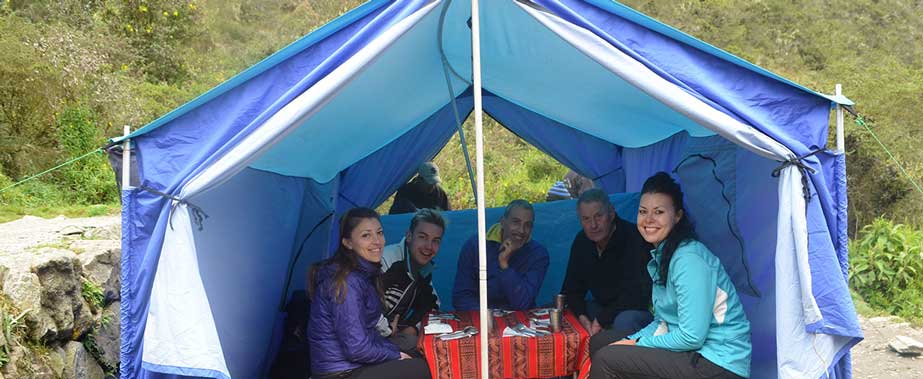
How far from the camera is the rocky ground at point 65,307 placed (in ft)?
10.9

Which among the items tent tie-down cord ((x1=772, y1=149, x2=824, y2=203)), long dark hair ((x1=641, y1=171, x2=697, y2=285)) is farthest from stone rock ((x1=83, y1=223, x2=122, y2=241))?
tent tie-down cord ((x1=772, y1=149, x2=824, y2=203))

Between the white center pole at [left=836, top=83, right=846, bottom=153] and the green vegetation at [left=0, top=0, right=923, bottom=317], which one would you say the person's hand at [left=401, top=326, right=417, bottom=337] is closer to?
the white center pole at [left=836, top=83, right=846, bottom=153]

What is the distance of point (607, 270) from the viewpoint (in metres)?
3.98

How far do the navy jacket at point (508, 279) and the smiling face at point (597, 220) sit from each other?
0.87ft

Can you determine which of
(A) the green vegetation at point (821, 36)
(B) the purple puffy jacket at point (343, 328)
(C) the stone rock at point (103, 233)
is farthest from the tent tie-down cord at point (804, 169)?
(A) the green vegetation at point (821, 36)

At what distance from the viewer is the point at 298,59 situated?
2.82 meters

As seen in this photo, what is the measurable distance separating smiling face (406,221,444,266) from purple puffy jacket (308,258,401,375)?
726 mm

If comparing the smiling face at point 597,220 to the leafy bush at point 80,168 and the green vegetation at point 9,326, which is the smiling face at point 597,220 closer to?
the green vegetation at point 9,326

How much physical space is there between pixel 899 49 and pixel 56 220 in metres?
14.2

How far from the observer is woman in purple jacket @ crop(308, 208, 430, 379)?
3.14 meters

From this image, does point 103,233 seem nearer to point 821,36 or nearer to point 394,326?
point 394,326

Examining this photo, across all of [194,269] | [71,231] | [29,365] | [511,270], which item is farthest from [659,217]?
[71,231]

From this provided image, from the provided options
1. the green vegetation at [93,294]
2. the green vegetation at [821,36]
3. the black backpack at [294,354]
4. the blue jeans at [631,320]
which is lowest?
the black backpack at [294,354]

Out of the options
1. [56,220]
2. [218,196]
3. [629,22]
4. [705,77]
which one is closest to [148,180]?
[218,196]
